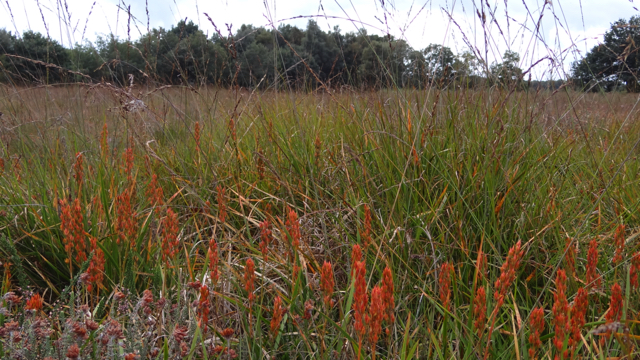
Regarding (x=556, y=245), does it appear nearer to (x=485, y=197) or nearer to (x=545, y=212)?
(x=545, y=212)

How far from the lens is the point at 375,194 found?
191 centimetres

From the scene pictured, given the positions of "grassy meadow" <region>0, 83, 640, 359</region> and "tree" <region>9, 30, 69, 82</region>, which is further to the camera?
"tree" <region>9, 30, 69, 82</region>

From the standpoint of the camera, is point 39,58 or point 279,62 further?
point 39,58

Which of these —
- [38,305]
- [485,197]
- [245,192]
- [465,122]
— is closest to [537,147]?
[465,122]

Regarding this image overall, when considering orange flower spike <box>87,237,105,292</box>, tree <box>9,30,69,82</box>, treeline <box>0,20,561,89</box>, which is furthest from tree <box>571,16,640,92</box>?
tree <box>9,30,69,82</box>

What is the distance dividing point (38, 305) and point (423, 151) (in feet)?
5.20

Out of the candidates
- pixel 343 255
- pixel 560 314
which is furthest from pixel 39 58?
pixel 560 314

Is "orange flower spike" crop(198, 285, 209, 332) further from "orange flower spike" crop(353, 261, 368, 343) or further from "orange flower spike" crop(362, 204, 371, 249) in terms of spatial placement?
"orange flower spike" crop(362, 204, 371, 249)

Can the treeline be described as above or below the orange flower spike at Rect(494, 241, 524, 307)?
above

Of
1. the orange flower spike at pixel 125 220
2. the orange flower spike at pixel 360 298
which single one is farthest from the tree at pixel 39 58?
the orange flower spike at pixel 360 298

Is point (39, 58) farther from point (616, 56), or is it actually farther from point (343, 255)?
point (616, 56)

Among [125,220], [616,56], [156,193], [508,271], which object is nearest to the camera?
[508,271]

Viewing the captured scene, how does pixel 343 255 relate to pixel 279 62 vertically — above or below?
below

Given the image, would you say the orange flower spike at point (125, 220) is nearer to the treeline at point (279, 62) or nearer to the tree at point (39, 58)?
the treeline at point (279, 62)
